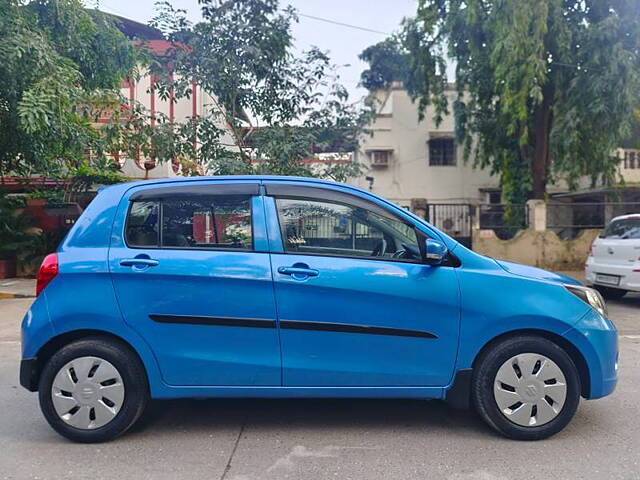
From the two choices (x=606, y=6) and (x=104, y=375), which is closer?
(x=104, y=375)

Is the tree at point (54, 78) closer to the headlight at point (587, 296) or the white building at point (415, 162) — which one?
the headlight at point (587, 296)

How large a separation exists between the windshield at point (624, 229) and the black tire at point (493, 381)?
6159mm

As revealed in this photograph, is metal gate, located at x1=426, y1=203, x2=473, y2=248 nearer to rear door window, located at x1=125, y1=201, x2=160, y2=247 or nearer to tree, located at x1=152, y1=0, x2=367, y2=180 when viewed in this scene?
tree, located at x1=152, y1=0, x2=367, y2=180

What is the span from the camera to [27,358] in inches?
137

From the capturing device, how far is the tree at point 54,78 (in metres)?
8.46

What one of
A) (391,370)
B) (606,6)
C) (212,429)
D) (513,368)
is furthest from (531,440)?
(606,6)

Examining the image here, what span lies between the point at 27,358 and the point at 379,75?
96.3ft

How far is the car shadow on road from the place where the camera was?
3.79 m

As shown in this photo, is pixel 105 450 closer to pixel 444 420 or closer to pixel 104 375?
pixel 104 375

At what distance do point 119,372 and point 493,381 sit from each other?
2.46 metres

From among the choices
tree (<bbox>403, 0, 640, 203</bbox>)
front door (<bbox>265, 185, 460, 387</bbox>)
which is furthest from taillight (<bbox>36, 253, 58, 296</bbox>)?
tree (<bbox>403, 0, 640, 203</bbox>)

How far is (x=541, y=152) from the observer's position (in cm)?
1647

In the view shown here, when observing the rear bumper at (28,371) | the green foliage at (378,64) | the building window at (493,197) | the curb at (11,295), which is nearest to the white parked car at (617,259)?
the rear bumper at (28,371)

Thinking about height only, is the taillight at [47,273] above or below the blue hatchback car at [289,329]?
above
